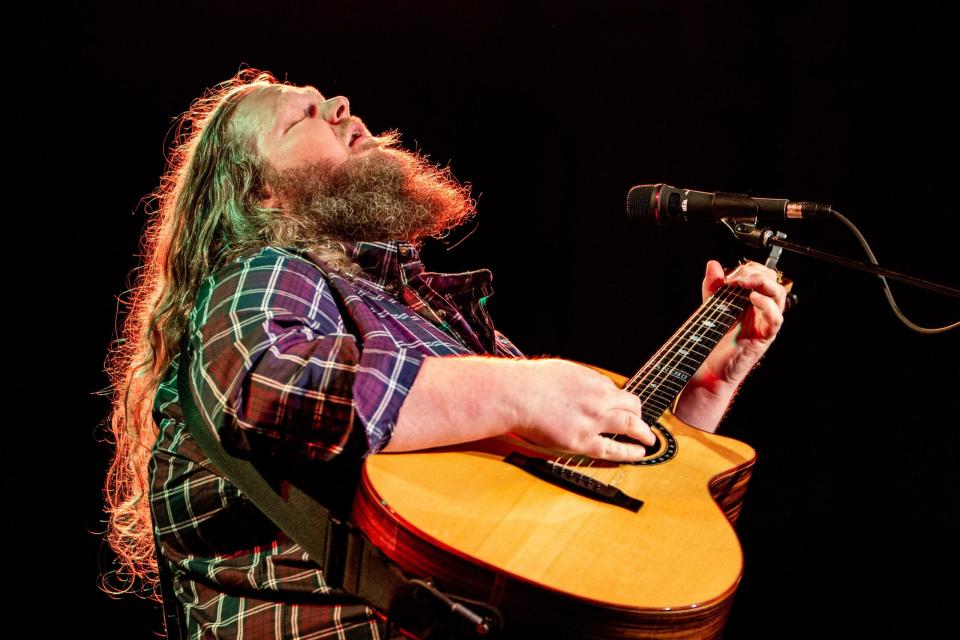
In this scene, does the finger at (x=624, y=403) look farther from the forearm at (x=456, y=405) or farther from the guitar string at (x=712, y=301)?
the guitar string at (x=712, y=301)

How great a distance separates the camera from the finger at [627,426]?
1341 mm

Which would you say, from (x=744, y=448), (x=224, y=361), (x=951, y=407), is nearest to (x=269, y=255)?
(x=224, y=361)

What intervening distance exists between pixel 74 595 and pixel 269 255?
6.08ft

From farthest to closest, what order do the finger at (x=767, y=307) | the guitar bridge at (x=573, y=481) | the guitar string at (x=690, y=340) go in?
1. the finger at (x=767, y=307)
2. the guitar string at (x=690, y=340)
3. the guitar bridge at (x=573, y=481)

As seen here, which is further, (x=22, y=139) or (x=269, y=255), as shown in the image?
(x=22, y=139)

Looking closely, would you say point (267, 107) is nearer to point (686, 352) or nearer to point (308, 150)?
point (308, 150)

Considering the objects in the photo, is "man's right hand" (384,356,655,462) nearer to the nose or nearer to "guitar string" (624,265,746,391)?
"guitar string" (624,265,746,391)

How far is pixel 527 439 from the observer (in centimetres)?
134

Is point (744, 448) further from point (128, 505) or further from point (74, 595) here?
point (74, 595)

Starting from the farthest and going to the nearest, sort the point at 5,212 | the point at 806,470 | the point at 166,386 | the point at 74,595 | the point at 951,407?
1. the point at 806,470
2. the point at 951,407
3. the point at 74,595
4. the point at 5,212
5. the point at 166,386

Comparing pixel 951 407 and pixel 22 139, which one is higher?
pixel 22 139

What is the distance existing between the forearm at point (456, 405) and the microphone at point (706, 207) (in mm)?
814

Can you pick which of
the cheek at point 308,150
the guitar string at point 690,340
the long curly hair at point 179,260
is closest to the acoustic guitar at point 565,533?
the guitar string at point 690,340

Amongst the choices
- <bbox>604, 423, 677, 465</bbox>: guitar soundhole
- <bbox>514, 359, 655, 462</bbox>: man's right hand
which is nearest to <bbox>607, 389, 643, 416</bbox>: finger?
<bbox>514, 359, 655, 462</bbox>: man's right hand
